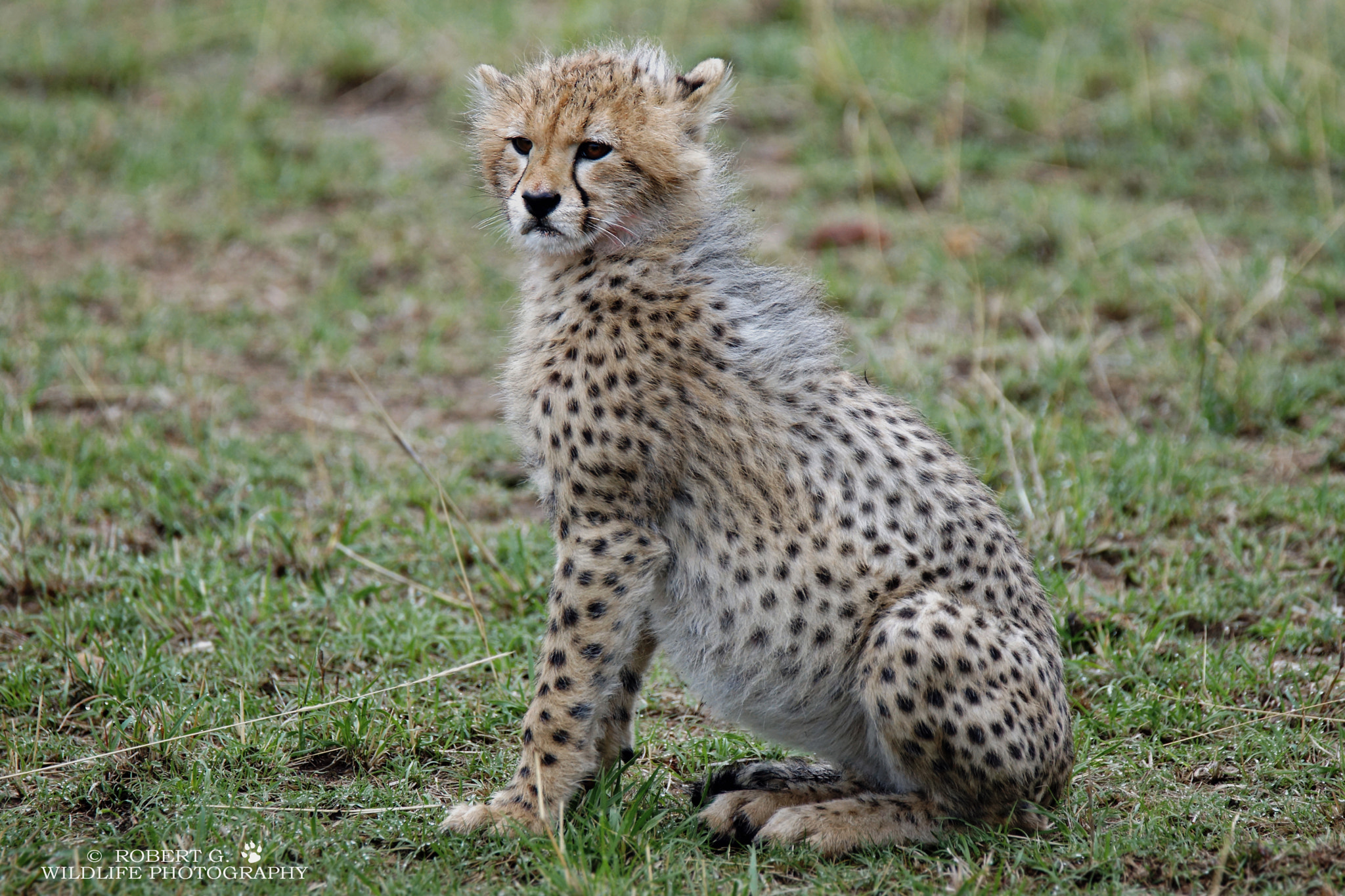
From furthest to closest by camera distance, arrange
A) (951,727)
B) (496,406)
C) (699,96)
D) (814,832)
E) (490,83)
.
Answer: (496,406) → (490,83) → (699,96) → (814,832) → (951,727)

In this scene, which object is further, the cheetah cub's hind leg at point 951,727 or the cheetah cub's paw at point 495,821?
the cheetah cub's paw at point 495,821

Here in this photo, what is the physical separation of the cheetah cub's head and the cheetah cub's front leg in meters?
0.80

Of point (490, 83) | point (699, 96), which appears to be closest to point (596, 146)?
point (699, 96)

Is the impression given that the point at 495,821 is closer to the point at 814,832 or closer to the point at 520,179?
the point at 814,832

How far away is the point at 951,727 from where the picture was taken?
315cm

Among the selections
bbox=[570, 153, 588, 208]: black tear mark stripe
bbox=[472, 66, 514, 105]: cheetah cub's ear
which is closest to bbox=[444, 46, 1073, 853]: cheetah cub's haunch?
bbox=[570, 153, 588, 208]: black tear mark stripe

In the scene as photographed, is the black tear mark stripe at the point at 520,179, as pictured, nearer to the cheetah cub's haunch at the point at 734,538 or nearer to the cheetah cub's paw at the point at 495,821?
the cheetah cub's haunch at the point at 734,538

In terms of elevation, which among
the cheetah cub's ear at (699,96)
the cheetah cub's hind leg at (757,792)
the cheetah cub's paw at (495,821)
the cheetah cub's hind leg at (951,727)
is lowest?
the cheetah cub's hind leg at (757,792)

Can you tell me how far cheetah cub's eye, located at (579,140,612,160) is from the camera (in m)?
3.50

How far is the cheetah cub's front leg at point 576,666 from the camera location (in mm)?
3320

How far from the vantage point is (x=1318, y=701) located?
12.8 feet

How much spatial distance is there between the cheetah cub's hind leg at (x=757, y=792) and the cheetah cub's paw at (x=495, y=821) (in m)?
0.43

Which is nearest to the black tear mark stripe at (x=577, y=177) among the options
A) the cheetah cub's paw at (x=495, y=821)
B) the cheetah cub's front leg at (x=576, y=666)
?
the cheetah cub's front leg at (x=576, y=666)

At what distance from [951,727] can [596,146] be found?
1.67 metres
